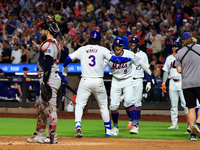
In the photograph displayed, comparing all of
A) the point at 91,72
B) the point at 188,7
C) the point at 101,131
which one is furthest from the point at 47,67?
the point at 188,7

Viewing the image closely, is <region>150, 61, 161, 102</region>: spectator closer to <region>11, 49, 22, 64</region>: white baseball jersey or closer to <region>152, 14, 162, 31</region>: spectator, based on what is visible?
<region>152, 14, 162, 31</region>: spectator

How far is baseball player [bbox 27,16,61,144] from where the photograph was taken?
666 cm

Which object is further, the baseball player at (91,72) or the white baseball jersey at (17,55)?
the white baseball jersey at (17,55)

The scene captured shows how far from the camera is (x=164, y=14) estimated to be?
18.4m

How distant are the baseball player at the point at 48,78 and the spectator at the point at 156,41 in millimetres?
10129

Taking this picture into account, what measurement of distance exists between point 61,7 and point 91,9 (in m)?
2.04

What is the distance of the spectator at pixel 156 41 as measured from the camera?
54.4ft

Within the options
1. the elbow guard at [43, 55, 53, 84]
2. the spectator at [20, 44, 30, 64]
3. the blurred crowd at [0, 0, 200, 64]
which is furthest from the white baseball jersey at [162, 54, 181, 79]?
the spectator at [20, 44, 30, 64]

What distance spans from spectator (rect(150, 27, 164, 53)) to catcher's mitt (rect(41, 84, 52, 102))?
35.0 ft

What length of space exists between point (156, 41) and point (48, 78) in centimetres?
1061

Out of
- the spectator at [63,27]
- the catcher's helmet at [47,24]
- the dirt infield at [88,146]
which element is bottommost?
the dirt infield at [88,146]

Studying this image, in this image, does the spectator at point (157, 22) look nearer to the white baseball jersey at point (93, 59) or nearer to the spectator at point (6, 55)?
the spectator at point (6, 55)

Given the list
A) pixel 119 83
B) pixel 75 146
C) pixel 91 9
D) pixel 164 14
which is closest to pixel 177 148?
pixel 75 146

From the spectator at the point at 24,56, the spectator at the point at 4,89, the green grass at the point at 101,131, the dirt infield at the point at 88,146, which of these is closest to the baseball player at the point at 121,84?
the green grass at the point at 101,131
